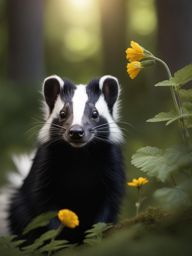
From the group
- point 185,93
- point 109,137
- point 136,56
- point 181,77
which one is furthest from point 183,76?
point 109,137

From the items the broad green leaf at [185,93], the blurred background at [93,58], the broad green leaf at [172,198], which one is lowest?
the broad green leaf at [172,198]

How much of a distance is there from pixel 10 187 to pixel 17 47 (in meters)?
12.2

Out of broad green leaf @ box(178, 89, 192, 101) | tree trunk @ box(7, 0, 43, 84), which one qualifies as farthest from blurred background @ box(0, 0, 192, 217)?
broad green leaf @ box(178, 89, 192, 101)

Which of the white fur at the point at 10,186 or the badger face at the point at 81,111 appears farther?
the white fur at the point at 10,186

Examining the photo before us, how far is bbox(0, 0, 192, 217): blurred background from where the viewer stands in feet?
35.9

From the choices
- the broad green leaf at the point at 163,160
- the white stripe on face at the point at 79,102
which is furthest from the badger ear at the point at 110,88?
the broad green leaf at the point at 163,160

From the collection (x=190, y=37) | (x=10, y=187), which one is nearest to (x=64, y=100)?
(x=10, y=187)

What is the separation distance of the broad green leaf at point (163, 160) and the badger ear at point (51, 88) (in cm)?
243

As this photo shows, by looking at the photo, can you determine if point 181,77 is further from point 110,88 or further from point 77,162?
point 110,88

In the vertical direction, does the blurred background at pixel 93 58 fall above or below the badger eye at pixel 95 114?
above

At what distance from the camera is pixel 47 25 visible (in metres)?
33.7

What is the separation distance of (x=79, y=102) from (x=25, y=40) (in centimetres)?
1334

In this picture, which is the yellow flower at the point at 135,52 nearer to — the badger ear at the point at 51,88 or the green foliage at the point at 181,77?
the green foliage at the point at 181,77

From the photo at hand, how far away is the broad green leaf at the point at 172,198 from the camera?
311cm
